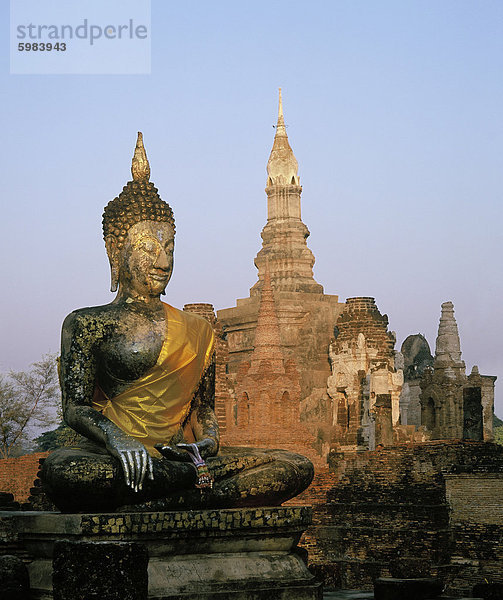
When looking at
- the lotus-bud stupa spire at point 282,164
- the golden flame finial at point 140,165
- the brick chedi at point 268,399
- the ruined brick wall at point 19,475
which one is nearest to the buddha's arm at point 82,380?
the golden flame finial at point 140,165

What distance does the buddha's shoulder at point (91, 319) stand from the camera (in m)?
5.79

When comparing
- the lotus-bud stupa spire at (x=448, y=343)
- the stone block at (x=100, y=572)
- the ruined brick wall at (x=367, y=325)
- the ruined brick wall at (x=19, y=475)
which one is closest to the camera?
the stone block at (x=100, y=572)

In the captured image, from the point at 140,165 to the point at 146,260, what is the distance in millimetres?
669

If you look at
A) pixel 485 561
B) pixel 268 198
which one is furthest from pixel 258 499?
pixel 268 198

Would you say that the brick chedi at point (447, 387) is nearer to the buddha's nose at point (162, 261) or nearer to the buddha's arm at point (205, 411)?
the buddha's arm at point (205, 411)

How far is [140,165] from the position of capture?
21.1ft

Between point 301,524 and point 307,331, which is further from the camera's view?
point 307,331

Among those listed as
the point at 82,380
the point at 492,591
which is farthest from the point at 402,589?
the point at 82,380

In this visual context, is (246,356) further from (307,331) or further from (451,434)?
(451,434)

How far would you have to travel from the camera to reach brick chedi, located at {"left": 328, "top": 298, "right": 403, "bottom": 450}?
29.5 m

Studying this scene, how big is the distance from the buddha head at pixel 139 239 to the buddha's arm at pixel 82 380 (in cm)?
42

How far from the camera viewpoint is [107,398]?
593cm

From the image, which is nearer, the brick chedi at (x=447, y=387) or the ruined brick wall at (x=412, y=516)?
the ruined brick wall at (x=412, y=516)

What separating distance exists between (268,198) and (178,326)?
35962 millimetres
